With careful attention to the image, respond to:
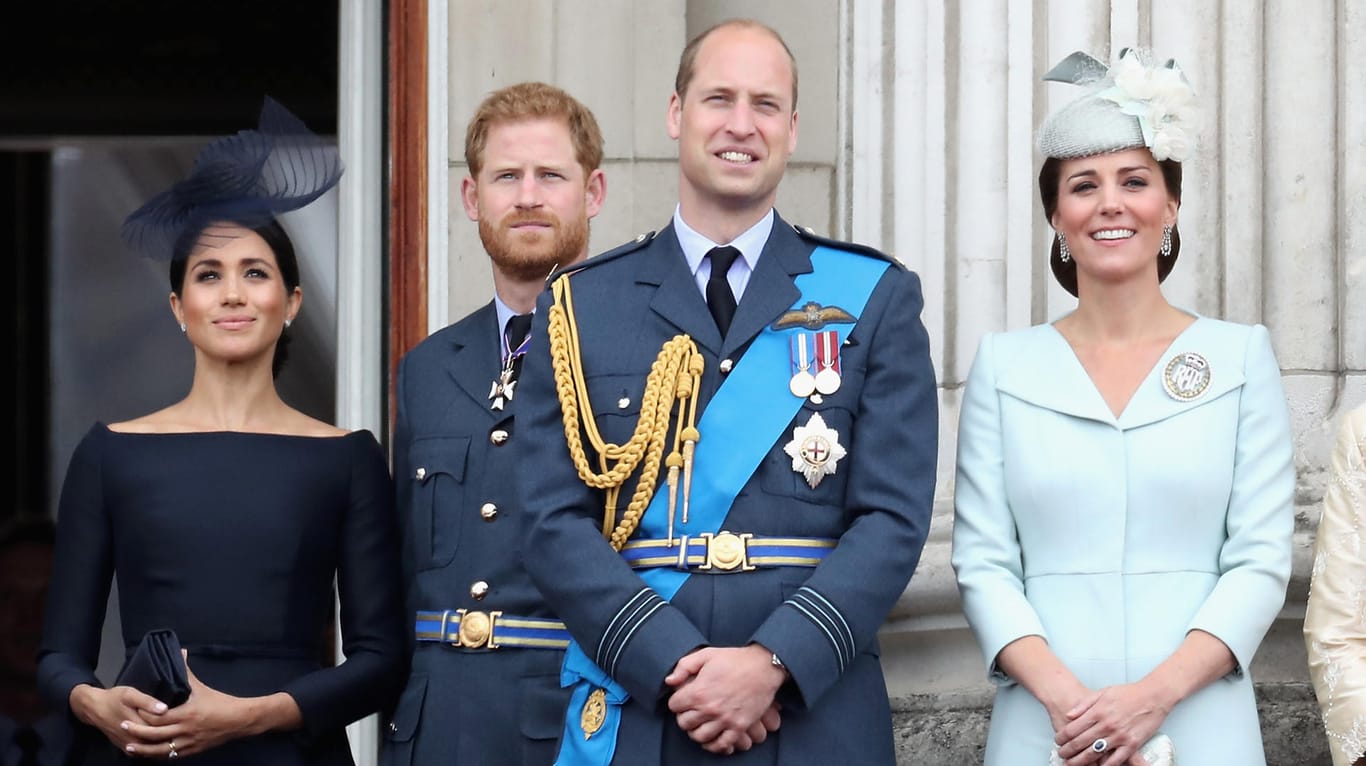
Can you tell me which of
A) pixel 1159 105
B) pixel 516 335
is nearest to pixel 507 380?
pixel 516 335

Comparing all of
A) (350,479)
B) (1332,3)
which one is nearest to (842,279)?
(350,479)

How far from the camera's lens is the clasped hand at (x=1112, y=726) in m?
3.35

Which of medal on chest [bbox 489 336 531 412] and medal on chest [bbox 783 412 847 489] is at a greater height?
medal on chest [bbox 489 336 531 412]

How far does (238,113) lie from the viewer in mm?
7812

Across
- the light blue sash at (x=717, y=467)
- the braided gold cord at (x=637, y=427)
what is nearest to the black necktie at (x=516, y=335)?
the braided gold cord at (x=637, y=427)

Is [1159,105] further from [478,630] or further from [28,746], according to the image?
[28,746]

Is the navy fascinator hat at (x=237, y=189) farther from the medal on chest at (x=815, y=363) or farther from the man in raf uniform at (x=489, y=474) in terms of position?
the medal on chest at (x=815, y=363)

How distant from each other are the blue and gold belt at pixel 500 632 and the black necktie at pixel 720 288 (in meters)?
0.67

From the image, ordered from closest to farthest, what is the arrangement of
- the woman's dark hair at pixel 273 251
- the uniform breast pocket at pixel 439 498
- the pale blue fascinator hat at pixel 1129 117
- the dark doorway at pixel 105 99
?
1. the pale blue fascinator hat at pixel 1129 117
2. the uniform breast pocket at pixel 439 498
3. the woman's dark hair at pixel 273 251
4. the dark doorway at pixel 105 99

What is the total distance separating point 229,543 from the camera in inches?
153

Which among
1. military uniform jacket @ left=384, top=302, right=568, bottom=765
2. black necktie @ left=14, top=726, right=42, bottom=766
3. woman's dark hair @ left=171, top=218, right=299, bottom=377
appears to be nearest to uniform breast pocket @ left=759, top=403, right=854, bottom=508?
military uniform jacket @ left=384, top=302, right=568, bottom=765

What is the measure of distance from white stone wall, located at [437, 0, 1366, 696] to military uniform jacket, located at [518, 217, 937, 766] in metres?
1.10

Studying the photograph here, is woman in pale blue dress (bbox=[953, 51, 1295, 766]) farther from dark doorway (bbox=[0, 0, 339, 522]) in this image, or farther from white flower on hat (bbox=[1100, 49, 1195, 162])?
dark doorway (bbox=[0, 0, 339, 522])

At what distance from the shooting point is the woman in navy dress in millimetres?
3826
